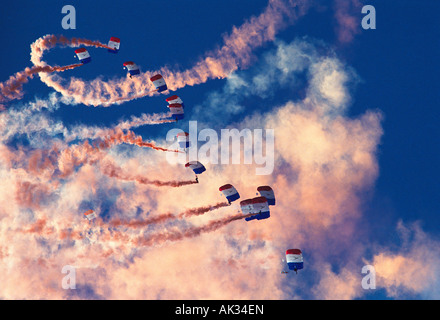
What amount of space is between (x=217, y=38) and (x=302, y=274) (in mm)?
28430

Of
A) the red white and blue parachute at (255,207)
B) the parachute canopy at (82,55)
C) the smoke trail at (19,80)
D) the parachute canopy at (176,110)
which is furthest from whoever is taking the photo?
the parachute canopy at (82,55)

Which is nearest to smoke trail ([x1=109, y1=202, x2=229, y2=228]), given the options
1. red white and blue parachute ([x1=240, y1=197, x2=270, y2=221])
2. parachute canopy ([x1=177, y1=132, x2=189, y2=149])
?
red white and blue parachute ([x1=240, y1=197, x2=270, y2=221])

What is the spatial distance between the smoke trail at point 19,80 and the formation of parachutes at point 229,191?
3.34 m

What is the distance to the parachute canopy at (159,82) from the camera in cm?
6003

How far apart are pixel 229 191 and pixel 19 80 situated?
23.1 m

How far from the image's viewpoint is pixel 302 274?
230 ft

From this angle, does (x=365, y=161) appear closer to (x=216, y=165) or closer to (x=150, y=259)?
(x=216, y=165)

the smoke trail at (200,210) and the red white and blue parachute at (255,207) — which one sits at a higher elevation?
the smoke trail at (200,210)

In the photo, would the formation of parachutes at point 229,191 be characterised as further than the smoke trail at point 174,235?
No

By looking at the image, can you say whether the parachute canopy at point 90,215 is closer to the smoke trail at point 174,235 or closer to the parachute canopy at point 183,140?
the smoke trail at point 174,235

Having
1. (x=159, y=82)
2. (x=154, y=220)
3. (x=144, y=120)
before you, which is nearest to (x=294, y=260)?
(x=154, y=220)

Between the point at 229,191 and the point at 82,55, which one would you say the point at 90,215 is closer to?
the point at 229,191

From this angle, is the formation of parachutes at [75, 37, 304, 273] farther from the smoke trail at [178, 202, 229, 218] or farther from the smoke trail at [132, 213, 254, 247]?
the smoke trail at [132, 213, 254, 247]

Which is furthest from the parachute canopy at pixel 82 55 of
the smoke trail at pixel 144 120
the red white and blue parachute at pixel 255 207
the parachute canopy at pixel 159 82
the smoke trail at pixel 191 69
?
the red white and blue parachute at pixel 255 207
